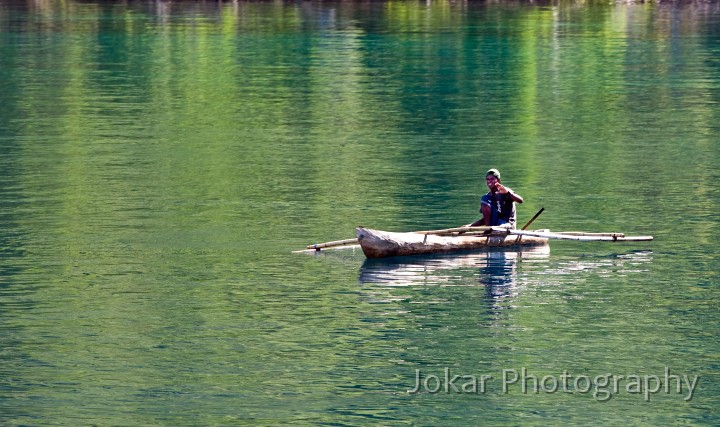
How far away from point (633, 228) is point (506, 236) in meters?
4.48

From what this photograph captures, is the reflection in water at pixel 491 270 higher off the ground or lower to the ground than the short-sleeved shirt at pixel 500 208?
lower

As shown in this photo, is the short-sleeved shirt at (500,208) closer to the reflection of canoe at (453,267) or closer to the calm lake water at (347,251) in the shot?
the reflection of canoe at (453,267)

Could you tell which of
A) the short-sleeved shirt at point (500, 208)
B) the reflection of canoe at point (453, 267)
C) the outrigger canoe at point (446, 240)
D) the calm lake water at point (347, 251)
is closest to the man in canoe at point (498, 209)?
the short-sleeved shirt at point (500, 208)

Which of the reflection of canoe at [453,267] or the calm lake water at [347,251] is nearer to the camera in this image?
the calm lake water at [347,251]

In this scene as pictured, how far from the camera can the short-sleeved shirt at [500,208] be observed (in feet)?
103

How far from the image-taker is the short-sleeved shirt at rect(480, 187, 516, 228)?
103 feet

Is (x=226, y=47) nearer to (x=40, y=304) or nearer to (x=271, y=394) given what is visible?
(x=40, y=304)

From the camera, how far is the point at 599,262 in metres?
31.1

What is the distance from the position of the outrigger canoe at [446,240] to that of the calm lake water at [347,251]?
12.8 inches

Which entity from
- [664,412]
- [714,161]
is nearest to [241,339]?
[664,412]

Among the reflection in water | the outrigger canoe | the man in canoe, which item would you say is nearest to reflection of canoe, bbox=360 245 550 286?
the reflection in water

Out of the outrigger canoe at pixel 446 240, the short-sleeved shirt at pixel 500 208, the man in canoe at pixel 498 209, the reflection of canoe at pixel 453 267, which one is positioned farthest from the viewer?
the short-sleeved shirt at pixel 500 208

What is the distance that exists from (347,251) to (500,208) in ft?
10.6

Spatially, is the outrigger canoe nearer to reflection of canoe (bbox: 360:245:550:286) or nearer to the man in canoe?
reflection of canoe (bbox: 360:245:550:286)
